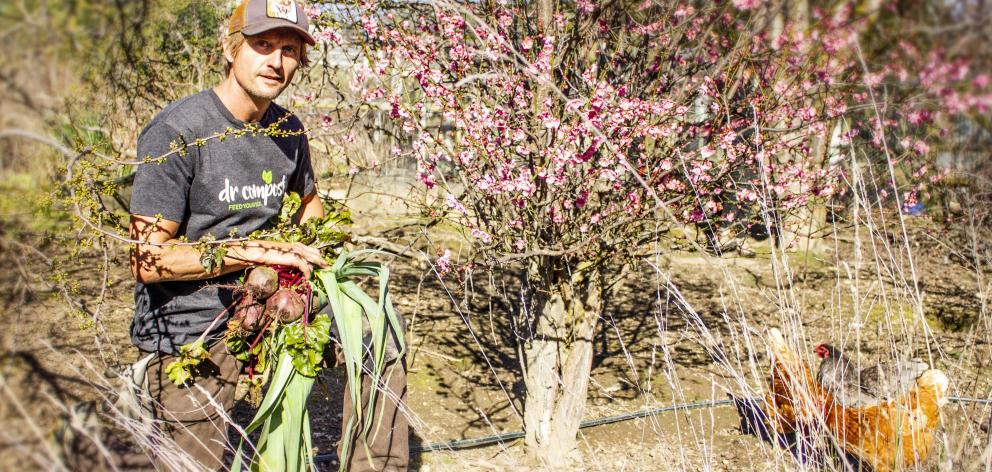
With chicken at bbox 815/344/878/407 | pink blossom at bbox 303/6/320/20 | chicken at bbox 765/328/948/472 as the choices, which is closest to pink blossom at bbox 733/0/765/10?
chicken at bbox 765/328/948/472

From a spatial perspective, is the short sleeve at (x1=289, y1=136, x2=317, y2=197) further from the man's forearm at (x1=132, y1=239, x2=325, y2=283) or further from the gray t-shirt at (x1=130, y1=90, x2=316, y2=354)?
the man's forearm at (x1=132, y1=239, x2=325, y2=283)

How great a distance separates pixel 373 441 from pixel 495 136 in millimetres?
1309

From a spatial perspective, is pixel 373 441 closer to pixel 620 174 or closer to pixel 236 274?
pixel 236 274

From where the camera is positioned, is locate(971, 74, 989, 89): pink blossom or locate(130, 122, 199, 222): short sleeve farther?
locate(130, 122, 199, 222): short sleeve

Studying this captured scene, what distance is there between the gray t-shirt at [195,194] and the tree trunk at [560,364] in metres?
1.48

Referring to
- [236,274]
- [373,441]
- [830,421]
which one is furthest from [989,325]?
[236,274]

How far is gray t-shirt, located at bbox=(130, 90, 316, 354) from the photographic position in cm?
236

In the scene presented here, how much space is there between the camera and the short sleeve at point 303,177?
2869 mm

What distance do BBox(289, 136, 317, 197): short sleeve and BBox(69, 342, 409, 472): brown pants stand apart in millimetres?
677

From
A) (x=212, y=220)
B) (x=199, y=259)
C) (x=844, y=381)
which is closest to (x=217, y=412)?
(x=199, y=259)

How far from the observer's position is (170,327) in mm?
2490

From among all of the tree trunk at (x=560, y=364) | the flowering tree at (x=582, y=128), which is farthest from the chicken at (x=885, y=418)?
the tree trunk at (x=560, y=364)

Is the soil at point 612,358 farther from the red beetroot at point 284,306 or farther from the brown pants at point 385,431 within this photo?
the red beetroot at point 284,306

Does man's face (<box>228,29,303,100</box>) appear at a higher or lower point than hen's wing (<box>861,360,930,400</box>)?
higher
